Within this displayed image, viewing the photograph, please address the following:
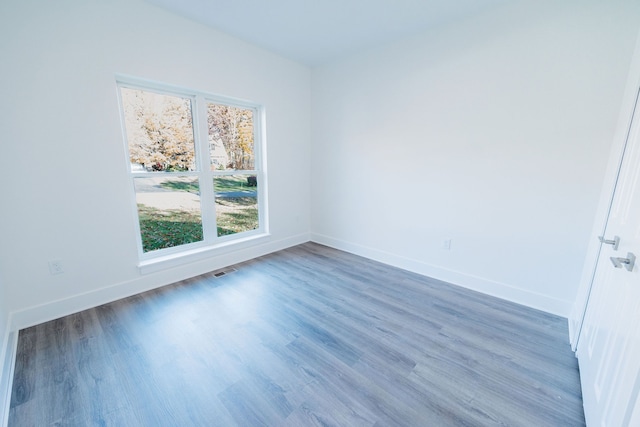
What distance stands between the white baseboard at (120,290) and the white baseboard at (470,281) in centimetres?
150

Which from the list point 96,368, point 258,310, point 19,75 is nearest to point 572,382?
point 258,310

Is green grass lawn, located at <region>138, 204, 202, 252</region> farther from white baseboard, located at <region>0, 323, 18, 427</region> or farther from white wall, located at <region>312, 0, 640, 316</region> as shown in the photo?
white wall, located at <region>312, 0, 640, 316</region>

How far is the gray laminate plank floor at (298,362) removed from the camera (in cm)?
134

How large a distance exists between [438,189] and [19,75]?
3.62m

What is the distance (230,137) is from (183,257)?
5.02 feet

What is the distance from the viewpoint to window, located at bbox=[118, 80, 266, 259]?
8.16ft

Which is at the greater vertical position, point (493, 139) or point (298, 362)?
point (493, 139)

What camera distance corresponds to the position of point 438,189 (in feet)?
9.09

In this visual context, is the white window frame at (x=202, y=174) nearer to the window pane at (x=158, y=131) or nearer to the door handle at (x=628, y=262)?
the window pane at (x=158, y=131)

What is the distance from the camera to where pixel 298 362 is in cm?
168

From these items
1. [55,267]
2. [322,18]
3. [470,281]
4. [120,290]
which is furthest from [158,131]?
[470,281]

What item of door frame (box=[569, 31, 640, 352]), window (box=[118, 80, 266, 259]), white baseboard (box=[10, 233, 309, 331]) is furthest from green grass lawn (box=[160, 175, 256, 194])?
door frame (box=[569, 31, 640, 352])

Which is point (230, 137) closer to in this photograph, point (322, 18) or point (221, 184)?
point (221, 184)

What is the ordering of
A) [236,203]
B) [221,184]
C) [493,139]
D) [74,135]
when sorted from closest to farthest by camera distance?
1. [74,135]
2. [493,139]
3. [221,184]
4. [236,203]
